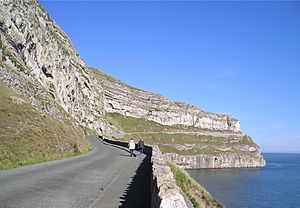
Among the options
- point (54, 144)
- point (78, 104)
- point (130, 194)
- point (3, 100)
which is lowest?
point (130, 194)

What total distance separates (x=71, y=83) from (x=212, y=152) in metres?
128

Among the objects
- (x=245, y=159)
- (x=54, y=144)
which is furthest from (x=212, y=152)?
(x=54, y=144)

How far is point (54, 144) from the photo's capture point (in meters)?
29.5

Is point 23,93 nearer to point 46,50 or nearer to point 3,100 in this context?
point 3,100

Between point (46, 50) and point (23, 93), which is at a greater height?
point (46, 50)

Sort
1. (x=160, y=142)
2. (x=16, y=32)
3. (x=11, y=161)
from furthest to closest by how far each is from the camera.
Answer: (x=160, y=142)
(x=16, y=32)
(x=11, y=161)

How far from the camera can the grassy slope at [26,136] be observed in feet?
73.4

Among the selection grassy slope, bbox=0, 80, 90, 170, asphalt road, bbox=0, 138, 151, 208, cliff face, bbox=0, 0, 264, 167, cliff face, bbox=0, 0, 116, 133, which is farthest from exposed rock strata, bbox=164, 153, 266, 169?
asphalt road, bbox=0, 138, 151, 208

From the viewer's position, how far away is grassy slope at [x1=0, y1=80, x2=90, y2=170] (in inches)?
881

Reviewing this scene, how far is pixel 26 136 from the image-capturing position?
1011 inches

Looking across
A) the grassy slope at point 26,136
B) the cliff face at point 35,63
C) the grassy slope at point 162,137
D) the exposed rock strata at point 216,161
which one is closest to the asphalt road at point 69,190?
the grassy slope at point 26,136

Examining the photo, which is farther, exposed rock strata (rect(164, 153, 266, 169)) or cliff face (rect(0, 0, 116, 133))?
exposed rock strata (rect(164, 153, 266, 169))

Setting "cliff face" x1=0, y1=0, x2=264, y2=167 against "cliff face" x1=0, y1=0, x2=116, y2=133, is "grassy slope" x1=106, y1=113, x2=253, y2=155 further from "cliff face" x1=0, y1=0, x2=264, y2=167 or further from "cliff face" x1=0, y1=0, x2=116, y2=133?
"cliff face" x1=0, y1=0, x2=116, y2=133

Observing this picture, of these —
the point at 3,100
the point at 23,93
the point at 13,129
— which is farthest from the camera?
the point at 23,93
